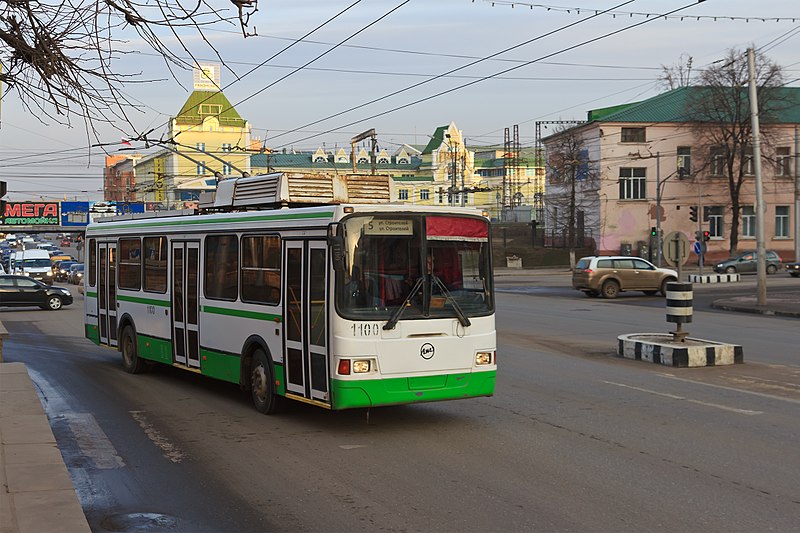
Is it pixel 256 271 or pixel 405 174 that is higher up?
pixel 405 174

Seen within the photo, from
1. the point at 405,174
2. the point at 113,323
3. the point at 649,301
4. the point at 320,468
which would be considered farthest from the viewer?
the point at 405,174

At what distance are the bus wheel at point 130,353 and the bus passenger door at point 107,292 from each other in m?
0.49

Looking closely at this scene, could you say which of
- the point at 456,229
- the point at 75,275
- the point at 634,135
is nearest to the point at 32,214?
the point at 75,275

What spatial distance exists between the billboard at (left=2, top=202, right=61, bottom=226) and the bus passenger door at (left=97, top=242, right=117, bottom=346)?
67.9 metres

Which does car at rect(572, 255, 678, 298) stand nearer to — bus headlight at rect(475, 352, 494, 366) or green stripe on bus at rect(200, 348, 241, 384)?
green stripe on bus at rect(200, 348, 241, 384)

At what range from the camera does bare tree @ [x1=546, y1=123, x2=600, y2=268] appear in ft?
246

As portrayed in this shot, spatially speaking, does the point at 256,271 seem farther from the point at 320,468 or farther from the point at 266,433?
the point at 320,468

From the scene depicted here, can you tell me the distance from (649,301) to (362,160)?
106m

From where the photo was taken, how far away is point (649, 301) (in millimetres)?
37469

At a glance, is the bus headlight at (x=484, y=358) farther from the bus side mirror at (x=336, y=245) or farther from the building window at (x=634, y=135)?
the building window at (x=634, y=135)

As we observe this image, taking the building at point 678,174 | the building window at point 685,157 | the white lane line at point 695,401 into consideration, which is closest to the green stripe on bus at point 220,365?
the white lane line at point 695,401

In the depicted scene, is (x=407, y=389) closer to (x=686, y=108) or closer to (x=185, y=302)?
(x=185, y=302)

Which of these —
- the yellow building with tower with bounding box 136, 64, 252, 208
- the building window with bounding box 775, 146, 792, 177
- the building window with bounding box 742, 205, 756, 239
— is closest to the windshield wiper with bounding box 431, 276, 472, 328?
the building window with bounding box 775, 146, 792, 177

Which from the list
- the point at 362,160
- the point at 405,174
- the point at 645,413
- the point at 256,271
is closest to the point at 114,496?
the point at 256,271
